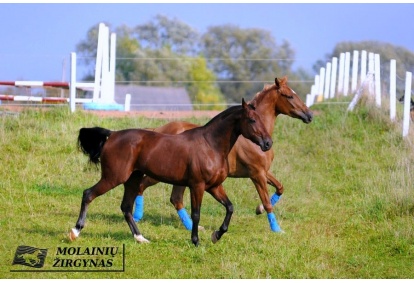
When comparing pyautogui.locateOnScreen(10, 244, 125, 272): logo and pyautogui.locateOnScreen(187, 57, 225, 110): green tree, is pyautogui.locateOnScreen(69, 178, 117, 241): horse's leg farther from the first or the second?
pyautogui.locateOnScreen(187, 57, 225, 110): green tree

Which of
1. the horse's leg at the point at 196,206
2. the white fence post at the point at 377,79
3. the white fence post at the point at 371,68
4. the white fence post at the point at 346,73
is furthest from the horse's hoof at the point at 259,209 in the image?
the white fence post at the point at 346,73

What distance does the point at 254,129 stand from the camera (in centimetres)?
962

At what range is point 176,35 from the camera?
67500mm

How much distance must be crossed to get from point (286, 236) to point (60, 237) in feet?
9.75

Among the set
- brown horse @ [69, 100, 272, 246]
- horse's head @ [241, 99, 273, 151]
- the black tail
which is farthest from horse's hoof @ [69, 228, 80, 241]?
horse's head @ [241, 99, 273, 151]

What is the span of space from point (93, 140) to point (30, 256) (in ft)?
6.46

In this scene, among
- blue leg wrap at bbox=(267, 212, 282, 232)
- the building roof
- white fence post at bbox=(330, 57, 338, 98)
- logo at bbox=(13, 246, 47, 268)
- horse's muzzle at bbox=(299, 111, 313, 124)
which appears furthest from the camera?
the building roof

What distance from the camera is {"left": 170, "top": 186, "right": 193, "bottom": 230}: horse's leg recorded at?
36.1 feet

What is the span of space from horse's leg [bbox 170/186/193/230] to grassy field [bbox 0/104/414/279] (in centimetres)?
15

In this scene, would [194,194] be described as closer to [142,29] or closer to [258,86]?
[258,86]

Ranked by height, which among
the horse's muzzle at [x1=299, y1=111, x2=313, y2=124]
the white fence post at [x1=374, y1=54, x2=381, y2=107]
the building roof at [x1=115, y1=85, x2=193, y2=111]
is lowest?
the building roof at [x1=115, y1=85, x2=193, y2=111]

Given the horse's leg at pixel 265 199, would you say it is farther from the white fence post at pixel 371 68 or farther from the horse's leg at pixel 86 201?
the white fence post at pixel 371 68

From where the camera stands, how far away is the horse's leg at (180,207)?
433 inches

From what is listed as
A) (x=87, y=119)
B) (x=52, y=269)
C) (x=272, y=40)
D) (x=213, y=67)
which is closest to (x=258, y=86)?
(x=213, y=67)
